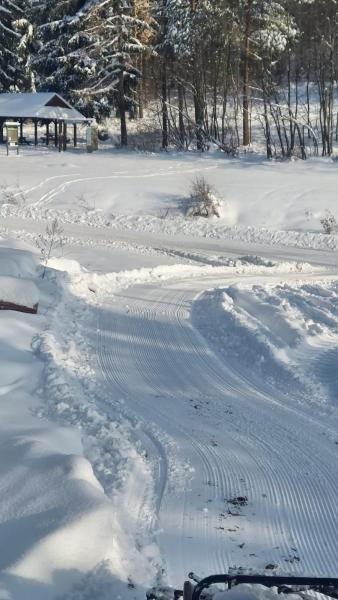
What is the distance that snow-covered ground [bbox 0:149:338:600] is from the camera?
4.41 meters

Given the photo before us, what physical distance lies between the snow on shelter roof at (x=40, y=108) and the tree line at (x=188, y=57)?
9.88 ft

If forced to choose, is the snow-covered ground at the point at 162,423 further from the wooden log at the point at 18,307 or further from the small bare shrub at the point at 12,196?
the small bare shrub at the point at 12,196

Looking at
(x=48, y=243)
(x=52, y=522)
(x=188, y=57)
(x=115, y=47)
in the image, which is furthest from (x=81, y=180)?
(x=52, y=522)

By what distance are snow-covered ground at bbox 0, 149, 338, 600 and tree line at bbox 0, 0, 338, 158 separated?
88.3ft

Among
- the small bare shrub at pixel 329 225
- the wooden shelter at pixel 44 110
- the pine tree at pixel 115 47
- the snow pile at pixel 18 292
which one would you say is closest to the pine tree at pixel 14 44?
the pine tree at pixel 115 47

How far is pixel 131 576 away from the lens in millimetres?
4406

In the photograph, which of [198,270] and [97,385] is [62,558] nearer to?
[97,385]

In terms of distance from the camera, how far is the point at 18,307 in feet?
34.6

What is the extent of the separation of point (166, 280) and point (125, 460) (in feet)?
32.2

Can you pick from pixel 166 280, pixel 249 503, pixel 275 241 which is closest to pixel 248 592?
pixel 249 503

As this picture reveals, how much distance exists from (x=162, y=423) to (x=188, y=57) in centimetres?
4213

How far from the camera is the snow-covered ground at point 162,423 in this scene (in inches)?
174

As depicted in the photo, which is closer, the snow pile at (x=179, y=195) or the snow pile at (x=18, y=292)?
the snow pile at (x=18, y=292)

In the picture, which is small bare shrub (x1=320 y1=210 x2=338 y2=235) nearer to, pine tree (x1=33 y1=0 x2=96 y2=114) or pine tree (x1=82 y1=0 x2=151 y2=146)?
pine tree (x1=82 y1=0 x2=151 y2=146)
